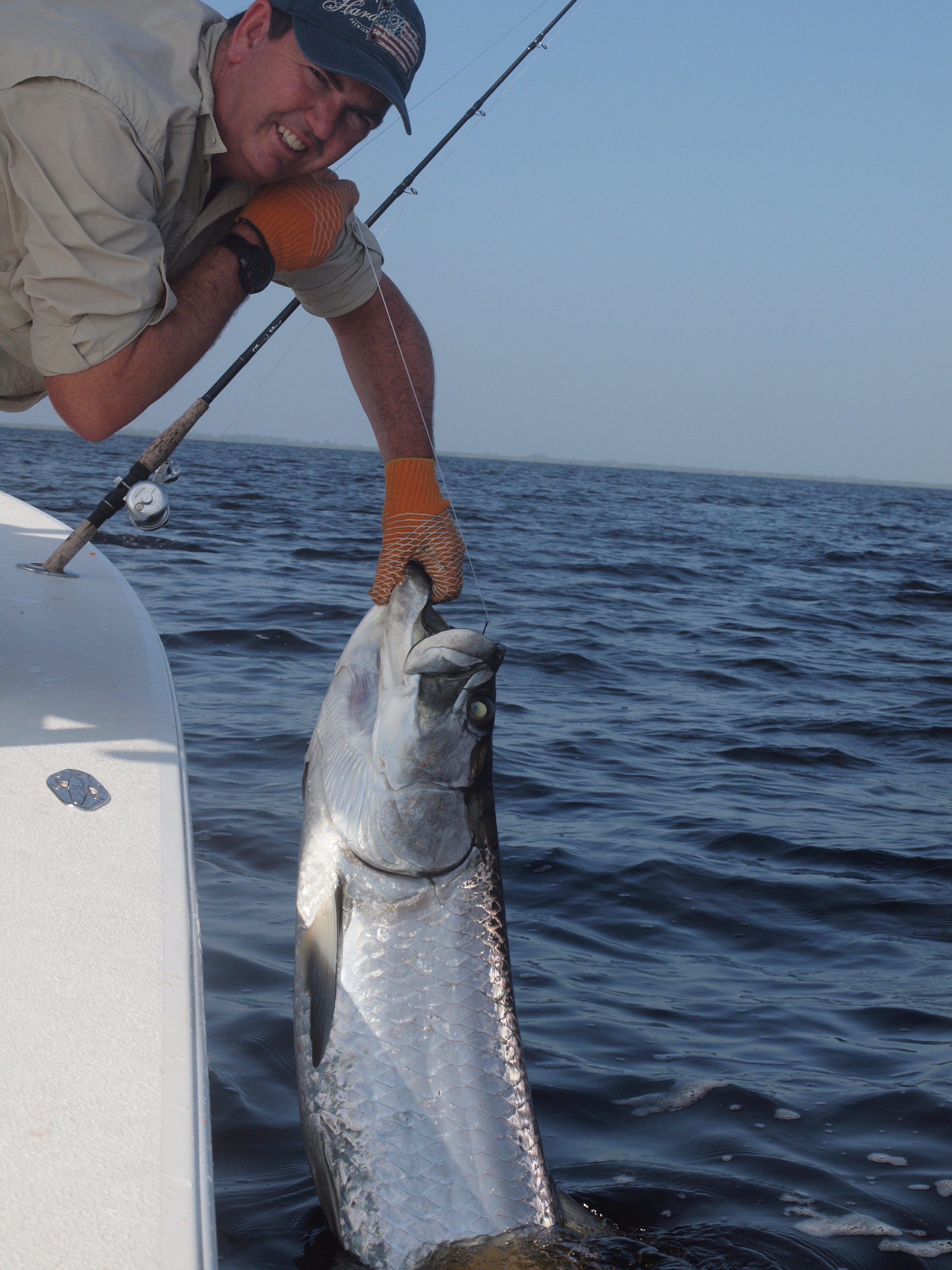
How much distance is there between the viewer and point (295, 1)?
237 centimetres

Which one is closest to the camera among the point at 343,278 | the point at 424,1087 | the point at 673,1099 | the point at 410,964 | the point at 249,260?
the point at 424,1087

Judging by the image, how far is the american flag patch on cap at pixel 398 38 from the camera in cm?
242

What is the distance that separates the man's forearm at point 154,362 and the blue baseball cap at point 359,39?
50cm

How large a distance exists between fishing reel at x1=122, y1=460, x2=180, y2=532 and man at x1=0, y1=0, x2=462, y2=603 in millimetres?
1648

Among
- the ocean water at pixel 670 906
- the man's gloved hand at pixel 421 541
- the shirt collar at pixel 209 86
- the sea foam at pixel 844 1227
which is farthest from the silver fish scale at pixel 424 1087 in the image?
the shirt collar at pixel 209 86

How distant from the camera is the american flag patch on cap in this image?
2.42 meters

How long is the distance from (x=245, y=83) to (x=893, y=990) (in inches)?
132

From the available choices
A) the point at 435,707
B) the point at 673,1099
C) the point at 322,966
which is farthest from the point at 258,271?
the point at 673,1099

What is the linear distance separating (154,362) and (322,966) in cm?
132

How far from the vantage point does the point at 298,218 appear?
2658 mm

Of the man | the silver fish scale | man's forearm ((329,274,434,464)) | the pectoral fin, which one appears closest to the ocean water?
the silver fish scale

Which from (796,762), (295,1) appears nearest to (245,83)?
(295,1)

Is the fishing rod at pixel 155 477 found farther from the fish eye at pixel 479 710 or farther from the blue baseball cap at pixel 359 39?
the fish eye at pixel 479 710

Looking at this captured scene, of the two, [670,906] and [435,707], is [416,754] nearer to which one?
[435,707]
